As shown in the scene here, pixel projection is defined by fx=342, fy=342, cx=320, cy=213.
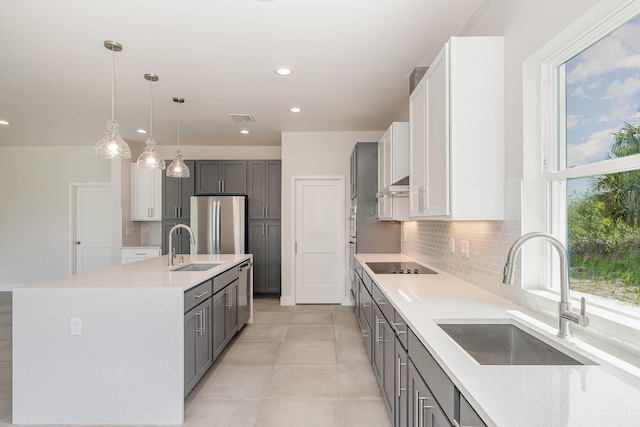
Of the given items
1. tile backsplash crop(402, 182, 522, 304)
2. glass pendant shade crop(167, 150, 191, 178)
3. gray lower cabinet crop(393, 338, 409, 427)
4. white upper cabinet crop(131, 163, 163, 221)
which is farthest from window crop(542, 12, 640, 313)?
white upper cabinet crop(131, 163, 163, 221)

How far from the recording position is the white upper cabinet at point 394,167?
3164 mm

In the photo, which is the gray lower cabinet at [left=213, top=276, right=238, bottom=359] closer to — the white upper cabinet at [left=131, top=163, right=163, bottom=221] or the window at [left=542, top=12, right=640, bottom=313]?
the window at [left=542, top=12, right=640, bottom=313]

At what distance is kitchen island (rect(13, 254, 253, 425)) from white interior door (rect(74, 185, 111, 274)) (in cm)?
466

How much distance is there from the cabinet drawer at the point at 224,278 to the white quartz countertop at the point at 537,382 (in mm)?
1901

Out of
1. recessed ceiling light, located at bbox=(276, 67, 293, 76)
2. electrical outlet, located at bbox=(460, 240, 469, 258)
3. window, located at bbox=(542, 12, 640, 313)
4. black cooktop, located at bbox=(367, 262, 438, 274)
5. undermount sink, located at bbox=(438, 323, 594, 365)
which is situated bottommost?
undermount sink, located at bbox=(438, 323, 594, 365)

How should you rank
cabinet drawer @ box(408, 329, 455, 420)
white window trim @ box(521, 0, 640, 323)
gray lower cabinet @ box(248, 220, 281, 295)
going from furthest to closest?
gray lower cabinet @ box(248, 220, 281, 295) < white window trim @ box(521, 0, 640, 323) < cabinet drawer @ box(408, 329, 455, 420)

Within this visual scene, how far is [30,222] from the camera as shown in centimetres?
629

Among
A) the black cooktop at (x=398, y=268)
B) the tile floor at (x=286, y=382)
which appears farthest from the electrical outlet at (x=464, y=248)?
the tile floor at (x=286, y=382)

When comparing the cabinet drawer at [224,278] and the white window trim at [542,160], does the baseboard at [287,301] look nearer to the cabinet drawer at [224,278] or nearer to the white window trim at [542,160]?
the cabinet drawer at [224,278]

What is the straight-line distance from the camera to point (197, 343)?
8.43 ft

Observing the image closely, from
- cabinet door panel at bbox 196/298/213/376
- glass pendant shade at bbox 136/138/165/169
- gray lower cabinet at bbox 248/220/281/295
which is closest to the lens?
cabinet door panel at bbox 196/298/213/376

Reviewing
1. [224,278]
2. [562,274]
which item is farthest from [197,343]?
[562,274]

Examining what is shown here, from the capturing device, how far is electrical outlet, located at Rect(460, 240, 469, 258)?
238 centimetres

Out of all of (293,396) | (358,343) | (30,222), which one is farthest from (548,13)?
(30,222)
